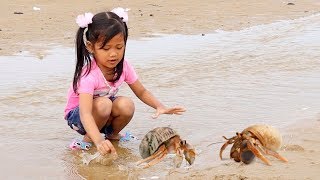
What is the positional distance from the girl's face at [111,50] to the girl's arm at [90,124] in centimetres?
28

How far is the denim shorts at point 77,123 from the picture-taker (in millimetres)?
4266

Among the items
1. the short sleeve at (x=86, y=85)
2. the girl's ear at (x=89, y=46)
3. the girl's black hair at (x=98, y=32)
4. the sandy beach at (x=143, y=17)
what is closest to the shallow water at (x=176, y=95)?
the short sleeve at (x=86, y=85)

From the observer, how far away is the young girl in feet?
13.0

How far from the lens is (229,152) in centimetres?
382

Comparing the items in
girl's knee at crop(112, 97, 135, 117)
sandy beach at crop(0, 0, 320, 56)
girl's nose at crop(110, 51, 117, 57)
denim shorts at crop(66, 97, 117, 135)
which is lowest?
sandy beach at crop(0, 0, 320, 56)

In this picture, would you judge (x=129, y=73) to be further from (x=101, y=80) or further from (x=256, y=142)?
(x=256, y=142)

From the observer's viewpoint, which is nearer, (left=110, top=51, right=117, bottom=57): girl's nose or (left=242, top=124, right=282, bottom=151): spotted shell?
(left=242, top=124, right=282, bottom=151): spotted shell

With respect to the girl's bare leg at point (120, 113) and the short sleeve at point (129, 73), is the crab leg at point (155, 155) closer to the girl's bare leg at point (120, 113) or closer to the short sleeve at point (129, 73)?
the girl's bare leg at point (120, 113)

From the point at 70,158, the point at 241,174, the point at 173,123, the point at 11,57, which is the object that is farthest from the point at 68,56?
the point at 241,174

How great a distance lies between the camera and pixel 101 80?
13.8 ft

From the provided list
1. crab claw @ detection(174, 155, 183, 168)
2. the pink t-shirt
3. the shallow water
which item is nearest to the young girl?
the pink t-shirt

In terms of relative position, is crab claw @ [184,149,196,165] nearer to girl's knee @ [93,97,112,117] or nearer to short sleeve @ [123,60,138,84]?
girl's knee @ [93,97,112,117]

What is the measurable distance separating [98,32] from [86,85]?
39cm

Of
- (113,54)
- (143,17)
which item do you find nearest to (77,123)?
(113,54)
